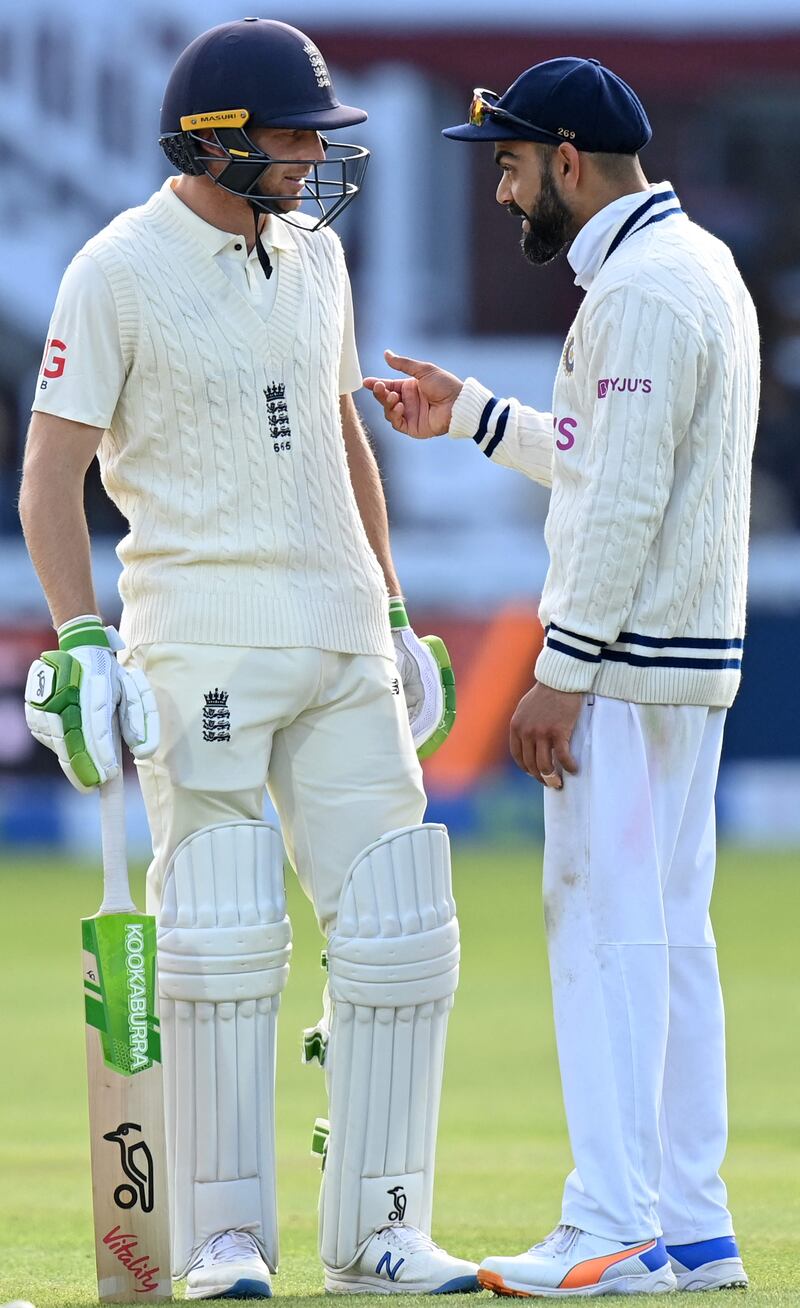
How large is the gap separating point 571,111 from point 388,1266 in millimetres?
1541

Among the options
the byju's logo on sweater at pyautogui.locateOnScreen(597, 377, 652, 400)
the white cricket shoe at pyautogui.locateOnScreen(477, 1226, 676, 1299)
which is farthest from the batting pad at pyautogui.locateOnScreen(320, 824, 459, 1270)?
the byju's logo on sweater at pyautogui.locateOnScreen(597, 377, 652, 400)

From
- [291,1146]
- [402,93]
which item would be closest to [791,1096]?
[291,1146]

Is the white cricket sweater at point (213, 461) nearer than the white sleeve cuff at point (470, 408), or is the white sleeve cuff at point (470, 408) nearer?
the white cricket sweater at point (213, 461)

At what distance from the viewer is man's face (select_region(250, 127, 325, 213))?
10.1 feet

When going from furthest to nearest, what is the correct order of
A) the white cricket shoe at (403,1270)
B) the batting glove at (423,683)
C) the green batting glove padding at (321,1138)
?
the batting glove at (423,683) < the green batting glove padding at (321,1138) < the white cricket shoe at (403,1270)

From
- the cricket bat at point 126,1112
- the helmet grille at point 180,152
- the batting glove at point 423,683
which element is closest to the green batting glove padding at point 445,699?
the batting glove at point 423,683

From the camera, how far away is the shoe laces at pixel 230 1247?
9.58 feet

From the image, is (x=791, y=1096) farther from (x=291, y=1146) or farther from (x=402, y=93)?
(x=402, y=93)

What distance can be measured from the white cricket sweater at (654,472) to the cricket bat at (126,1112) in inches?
25.4

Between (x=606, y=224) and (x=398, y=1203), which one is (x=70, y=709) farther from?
(x=606, y=224)

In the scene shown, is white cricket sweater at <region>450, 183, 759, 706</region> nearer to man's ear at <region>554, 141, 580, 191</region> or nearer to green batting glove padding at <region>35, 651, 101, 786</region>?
man's ear at <region>554, 141, 580, 191</region>

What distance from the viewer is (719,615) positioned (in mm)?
2984

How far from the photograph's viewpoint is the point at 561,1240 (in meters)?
2.87

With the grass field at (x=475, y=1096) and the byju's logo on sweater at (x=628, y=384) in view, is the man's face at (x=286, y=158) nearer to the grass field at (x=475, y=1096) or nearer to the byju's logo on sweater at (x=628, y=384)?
the byju's logo on sweater at (x=628, y=384)
